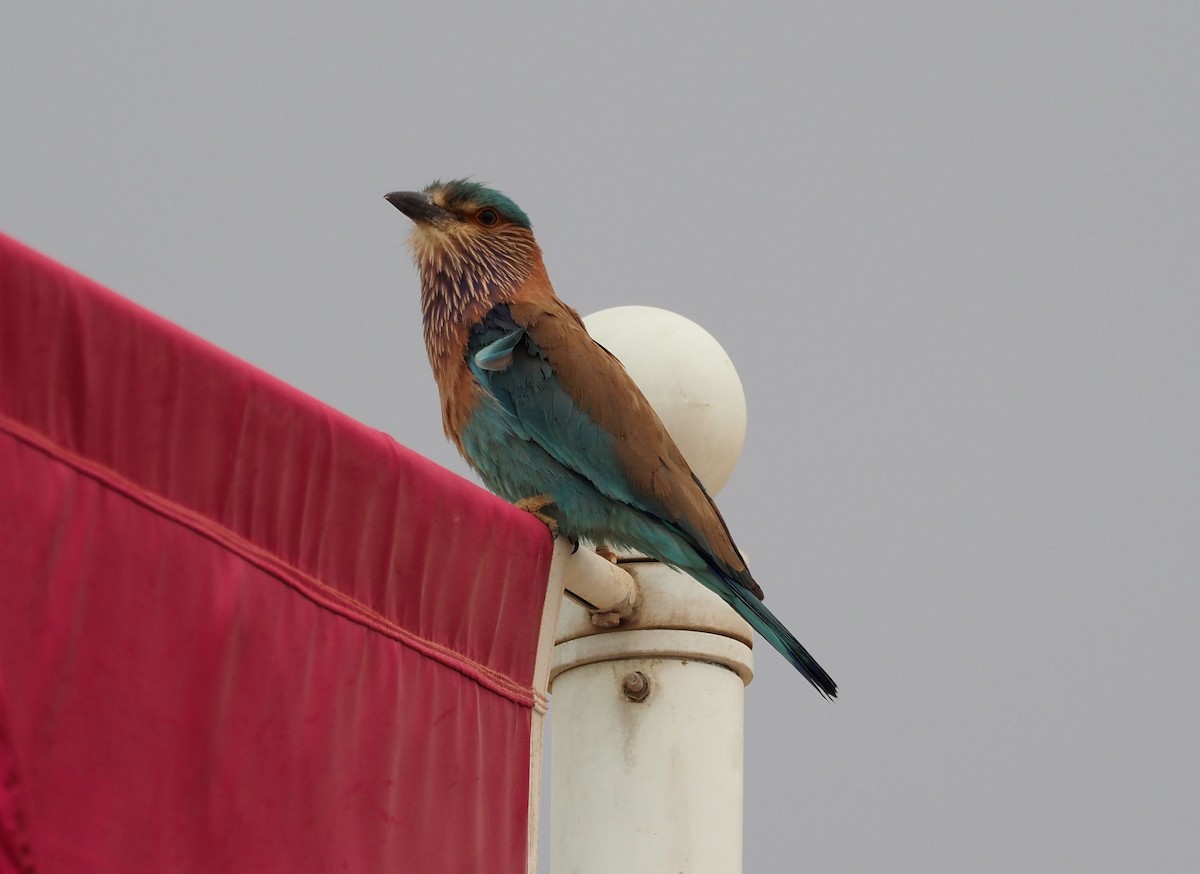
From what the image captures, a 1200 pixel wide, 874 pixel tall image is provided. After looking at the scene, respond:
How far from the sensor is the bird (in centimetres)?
505

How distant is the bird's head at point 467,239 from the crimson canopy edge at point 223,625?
6.40 ft

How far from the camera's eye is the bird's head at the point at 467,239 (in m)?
5.75

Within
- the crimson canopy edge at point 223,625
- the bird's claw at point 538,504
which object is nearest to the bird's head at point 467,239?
the bird's claw at point 538,504

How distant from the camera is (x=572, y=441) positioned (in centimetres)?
523

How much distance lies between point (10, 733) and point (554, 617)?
5.26 feet

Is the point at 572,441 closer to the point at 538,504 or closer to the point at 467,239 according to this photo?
the point at 538,504

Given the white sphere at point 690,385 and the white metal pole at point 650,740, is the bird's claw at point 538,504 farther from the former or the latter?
the white sphere at point 690,385

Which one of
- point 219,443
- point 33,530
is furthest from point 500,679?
point 33,530

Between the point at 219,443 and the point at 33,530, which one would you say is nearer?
the point at 33,530

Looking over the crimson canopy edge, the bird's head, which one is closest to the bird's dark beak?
the bird's head

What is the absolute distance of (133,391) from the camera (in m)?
3.05

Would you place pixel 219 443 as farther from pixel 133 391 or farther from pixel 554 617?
pixel 554 617

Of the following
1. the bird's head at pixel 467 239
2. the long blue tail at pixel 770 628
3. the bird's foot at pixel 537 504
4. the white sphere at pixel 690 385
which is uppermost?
the bird's head at pixel 467 239

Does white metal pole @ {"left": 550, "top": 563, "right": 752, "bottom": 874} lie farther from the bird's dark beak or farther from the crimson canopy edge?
the bird's dark beak
